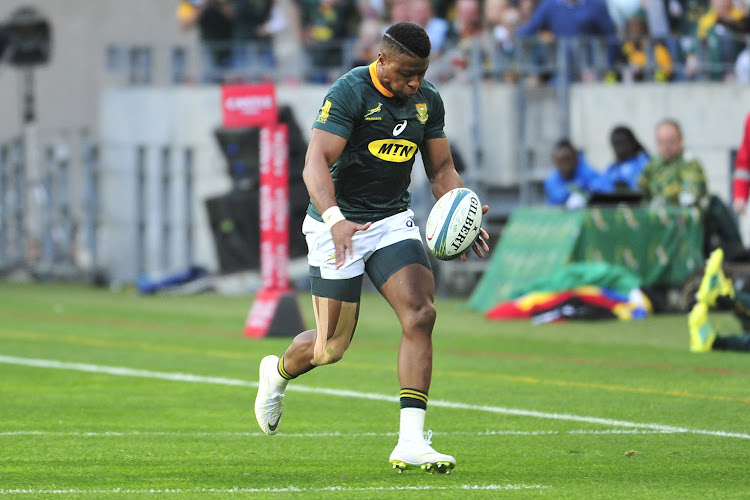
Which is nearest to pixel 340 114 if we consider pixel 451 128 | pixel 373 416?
pixel 373 416

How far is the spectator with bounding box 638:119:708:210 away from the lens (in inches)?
739

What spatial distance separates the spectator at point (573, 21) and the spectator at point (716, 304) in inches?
→ 341

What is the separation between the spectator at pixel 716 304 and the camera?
13.8 meters

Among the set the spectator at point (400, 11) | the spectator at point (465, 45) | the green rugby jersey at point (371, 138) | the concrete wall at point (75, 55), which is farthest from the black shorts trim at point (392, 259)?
the concrete wall at point (75, 55)

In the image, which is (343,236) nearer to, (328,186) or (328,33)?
(328,186)

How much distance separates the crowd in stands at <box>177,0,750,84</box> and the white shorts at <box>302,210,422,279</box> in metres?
14.7

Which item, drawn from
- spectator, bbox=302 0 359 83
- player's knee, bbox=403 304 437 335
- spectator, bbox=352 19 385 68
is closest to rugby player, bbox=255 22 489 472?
player's knee, bbox=403 304 437 335

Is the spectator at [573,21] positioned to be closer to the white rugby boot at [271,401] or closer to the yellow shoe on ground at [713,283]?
the yellow shoe on ground at [713,283]

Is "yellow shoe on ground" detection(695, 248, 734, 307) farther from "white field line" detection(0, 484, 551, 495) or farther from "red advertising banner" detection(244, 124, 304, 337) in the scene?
"white field line" detection(0, 484, 551, 495)

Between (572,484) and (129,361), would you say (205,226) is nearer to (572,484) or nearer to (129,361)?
(129,361)

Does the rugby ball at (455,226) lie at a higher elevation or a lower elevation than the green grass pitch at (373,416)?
higher

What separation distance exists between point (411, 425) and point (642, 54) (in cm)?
1627

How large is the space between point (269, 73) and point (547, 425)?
651 inches

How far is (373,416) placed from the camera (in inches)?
395
